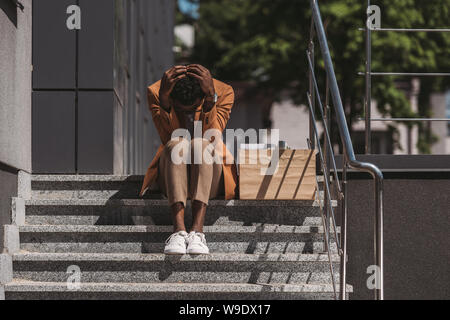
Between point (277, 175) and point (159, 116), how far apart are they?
841mm

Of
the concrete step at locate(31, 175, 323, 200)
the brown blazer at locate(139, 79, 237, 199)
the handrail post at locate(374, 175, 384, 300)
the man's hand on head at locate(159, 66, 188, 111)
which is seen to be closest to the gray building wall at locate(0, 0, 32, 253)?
the concrete step at locate(31, 175, 323, 200)

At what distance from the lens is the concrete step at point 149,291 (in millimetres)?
4012

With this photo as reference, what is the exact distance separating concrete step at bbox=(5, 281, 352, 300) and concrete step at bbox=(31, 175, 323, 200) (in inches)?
40.0

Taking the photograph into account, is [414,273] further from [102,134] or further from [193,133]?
[102,134]

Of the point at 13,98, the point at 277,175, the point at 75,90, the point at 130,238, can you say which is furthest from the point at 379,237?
the point at 75,90

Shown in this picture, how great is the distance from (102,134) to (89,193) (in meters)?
0.76

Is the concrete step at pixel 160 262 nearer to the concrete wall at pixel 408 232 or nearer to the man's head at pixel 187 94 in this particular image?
the concrete wall at pixel 408 232

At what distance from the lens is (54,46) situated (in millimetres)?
5508

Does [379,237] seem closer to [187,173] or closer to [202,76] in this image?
[187,173]

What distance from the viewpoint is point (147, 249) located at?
4422mm

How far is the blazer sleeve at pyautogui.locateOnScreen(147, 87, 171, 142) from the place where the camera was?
4684 millimetres

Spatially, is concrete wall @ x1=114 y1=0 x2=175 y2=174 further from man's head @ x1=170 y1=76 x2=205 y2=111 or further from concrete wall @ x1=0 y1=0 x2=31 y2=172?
man's head @ x1=170 y1=76 x2=205 y2=111

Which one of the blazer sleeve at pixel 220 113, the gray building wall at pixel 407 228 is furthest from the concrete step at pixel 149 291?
the blazer sleeve at pixel 220 113
